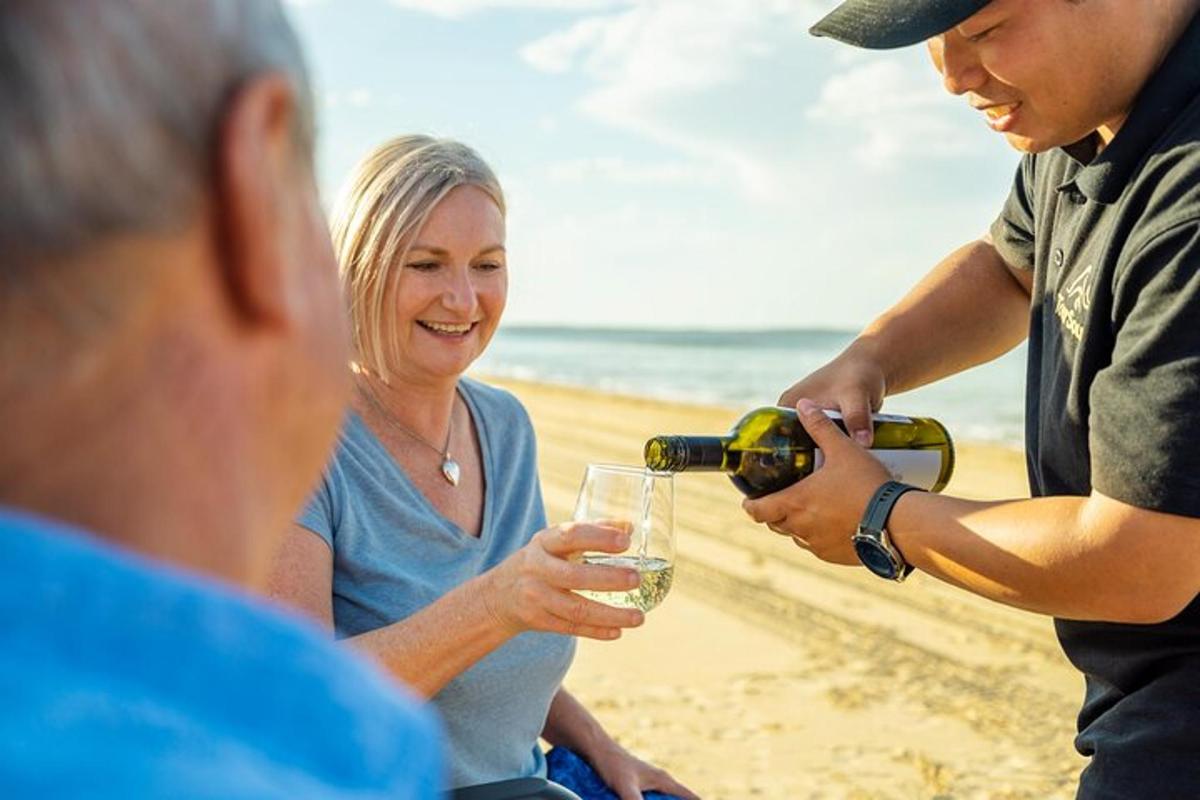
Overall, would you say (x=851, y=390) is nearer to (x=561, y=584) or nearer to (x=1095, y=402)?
(x=1095, y=402)

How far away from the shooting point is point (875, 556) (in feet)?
8.84

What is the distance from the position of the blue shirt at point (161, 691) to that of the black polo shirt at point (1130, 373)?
1.74 meters

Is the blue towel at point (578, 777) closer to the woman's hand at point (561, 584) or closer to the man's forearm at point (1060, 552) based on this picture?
the woman's hand at point (561, 584)

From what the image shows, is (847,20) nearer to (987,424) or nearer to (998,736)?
(998,736)

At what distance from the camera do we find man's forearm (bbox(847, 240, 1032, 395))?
323 centimetres

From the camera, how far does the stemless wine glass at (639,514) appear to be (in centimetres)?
259

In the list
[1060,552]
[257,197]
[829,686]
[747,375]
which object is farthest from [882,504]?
[747,375]

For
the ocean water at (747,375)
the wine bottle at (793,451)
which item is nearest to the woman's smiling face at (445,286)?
the wine bottle at (793,451)

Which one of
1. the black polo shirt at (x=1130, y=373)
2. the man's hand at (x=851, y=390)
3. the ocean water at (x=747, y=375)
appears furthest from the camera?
the ocean water at (x=747, y=375)

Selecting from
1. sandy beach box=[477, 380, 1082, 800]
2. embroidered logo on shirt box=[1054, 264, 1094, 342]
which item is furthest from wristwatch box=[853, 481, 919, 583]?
sandy beach box=[477, 380, 1082, 800]

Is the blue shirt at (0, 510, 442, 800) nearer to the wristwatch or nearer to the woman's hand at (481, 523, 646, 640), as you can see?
the woman's hand at (481, 523, 646, 640)

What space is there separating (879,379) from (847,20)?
36.3 inches

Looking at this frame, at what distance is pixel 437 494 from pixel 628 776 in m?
0.83

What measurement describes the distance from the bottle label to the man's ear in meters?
2.26
